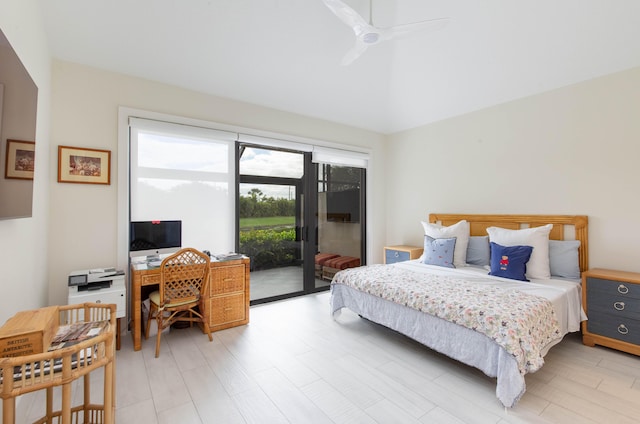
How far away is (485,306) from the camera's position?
2.23 m

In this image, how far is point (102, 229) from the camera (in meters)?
2.94

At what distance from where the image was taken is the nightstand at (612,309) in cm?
253

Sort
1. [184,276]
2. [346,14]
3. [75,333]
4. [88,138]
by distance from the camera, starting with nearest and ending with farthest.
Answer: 1. [75,333]
2. [346,14]
3. [184,276]
4. [88,138]

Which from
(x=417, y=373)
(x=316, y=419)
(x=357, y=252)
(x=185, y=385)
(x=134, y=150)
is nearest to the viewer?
(x=316, y=419)

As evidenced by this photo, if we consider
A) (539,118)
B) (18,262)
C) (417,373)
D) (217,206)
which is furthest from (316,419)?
(539,118)

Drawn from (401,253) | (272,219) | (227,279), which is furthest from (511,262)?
(227,279)

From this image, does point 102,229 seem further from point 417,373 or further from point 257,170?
point 417,373

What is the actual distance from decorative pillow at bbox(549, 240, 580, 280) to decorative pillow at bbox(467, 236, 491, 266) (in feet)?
2.11

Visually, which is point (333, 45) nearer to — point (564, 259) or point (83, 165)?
point (83, 165)

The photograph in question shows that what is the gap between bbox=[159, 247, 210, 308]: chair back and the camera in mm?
2693

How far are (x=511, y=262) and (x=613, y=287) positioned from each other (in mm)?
778

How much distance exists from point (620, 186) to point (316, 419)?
140 inches

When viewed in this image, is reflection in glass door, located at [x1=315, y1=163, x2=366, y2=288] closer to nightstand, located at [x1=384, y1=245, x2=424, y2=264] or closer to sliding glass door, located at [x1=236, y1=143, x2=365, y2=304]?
sliding glass door, located at [x1=236, y1=143, x2=365, y2=304]

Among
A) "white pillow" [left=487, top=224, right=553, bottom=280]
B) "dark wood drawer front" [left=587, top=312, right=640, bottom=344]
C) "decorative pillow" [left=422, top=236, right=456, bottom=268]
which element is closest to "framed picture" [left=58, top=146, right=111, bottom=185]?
"decorative pillow" [left=422, top=236, right=456, bottom=268]
